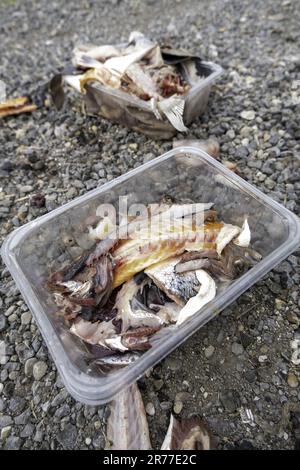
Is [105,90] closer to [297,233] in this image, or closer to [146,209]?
[146,209]

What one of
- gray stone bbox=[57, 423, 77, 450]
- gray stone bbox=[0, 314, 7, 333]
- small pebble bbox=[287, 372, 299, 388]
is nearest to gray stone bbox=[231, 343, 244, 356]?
small pebble bbox=[287, 372, 299, 388]

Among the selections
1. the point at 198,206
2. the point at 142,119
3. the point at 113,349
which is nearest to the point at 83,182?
the point at 142,119

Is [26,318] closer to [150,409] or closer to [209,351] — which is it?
[150,409]

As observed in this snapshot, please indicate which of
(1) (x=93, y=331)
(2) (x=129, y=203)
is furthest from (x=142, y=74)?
(1) (x=93, y=331)

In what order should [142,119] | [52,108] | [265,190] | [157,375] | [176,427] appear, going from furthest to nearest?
[52,108] < [142,119] < [265,190] < [157,375] < [176,427]

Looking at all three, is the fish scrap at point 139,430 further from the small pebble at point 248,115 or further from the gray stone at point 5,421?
the small pebble at point 248,115

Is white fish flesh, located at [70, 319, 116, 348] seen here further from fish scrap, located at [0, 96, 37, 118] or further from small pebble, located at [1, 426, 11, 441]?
fish scrap, located at [0, 96, 37, 118]

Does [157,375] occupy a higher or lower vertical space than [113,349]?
lower
